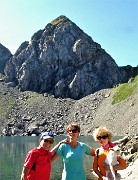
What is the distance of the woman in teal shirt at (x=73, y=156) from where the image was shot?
1216 cm

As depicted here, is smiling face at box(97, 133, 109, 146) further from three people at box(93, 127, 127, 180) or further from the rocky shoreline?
the rocky shoreline

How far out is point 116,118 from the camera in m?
176

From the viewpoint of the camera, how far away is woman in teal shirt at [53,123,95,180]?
12.2 meters

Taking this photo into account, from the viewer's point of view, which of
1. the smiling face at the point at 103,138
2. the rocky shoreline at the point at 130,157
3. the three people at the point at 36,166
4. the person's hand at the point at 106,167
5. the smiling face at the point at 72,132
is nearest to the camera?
the person's hand at the point at 106,167

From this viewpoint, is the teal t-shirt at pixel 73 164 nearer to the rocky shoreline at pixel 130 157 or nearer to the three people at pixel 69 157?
the three people at pixel 69 157

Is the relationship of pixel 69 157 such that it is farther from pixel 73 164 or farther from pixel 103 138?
pixel 103 138

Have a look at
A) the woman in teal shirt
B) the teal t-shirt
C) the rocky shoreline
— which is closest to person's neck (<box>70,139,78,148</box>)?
the woman in teal shirt

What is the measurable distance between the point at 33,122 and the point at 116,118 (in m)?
52.0

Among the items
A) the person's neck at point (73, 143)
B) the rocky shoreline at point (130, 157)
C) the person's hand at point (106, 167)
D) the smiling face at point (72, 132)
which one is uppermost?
the smiling face at point (72, 132)

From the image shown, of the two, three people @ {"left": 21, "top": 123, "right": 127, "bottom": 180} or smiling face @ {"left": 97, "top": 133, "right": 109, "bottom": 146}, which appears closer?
three people @ {"left": 21, "top": 123, "right": 127, "bottom": 180}

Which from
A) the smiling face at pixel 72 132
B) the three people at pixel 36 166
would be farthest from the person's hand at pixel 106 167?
the three people at pixel 36 166

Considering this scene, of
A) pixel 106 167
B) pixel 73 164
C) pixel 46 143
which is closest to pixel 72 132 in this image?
pixel 46 143

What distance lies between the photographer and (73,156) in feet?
39.9

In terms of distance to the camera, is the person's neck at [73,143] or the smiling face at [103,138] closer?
the smiling face at [103,138]
